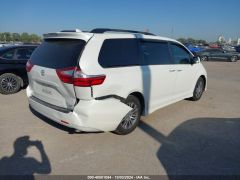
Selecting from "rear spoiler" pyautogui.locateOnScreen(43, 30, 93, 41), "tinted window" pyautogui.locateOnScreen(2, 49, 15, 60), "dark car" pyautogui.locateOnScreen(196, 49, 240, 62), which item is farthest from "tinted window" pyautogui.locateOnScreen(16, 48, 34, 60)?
"dark car" pyautogui.locateOnScreen(196, 49, 240, 62)

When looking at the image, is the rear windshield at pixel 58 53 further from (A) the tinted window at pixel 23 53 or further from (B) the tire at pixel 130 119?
(A) the tinted window at pixel 23 53

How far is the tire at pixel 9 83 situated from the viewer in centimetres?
685

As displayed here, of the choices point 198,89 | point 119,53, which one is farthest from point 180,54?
point 119,53

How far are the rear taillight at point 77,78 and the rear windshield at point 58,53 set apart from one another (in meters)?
0.11

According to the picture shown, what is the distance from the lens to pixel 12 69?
6.89 metres

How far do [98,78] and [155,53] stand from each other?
5.97ft

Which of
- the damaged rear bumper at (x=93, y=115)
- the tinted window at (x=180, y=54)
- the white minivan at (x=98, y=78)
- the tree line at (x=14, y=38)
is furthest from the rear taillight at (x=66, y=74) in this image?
the tree line at (x=14, y=38)

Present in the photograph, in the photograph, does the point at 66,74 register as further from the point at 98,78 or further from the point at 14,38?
the point at 14,38

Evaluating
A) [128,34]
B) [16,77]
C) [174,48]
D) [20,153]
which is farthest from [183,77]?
[16,77]

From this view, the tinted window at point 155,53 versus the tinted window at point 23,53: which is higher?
the tinted window at point 155,53

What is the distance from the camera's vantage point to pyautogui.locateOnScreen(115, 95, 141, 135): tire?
412cm

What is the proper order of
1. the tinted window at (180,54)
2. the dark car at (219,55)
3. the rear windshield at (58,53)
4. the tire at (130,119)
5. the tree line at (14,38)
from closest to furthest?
the rear windshield at (58,53) → the tire at (130,119) → the tinted window at (180,54) → the dark car at (219,55) → the tree line at (14,38)

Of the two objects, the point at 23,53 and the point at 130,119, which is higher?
the point at 23,53

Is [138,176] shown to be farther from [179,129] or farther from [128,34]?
[128,34]
